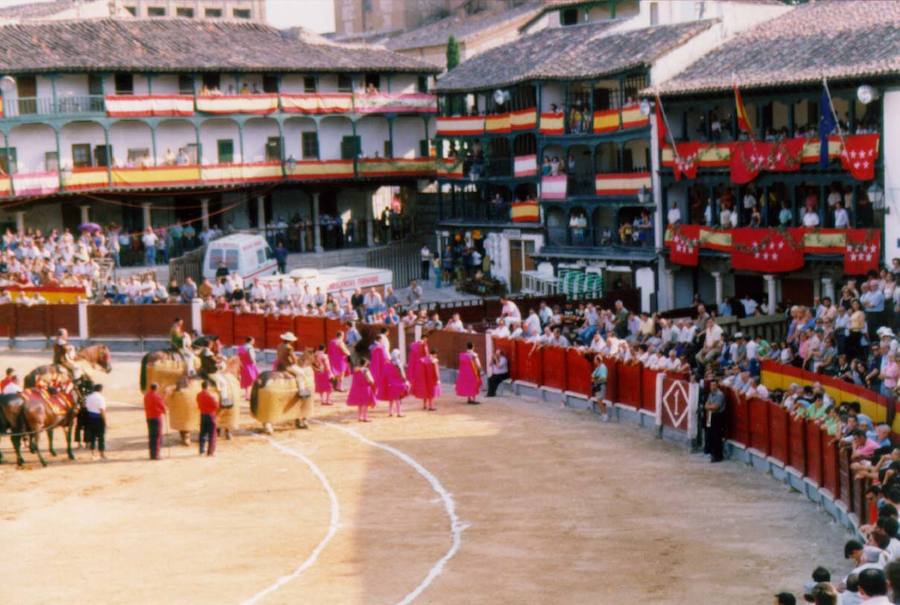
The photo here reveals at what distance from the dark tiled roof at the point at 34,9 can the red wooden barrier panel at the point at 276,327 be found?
3290 centimetres

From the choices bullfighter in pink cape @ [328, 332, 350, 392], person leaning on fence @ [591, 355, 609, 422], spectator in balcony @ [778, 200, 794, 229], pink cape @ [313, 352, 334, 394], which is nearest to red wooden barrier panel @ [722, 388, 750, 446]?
person leaning on fence @ [591, 355, 609, 422]

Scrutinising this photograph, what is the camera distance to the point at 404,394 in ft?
111

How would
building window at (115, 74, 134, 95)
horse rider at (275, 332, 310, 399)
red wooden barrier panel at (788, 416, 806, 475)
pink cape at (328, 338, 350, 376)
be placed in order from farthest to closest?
building window at (115, 74, 134, 95), pink cape at (328, 338, 350, 376), horse rider at (275, 332, 310, 399), red wooden barrier panel at (788, 416, 806, 475)

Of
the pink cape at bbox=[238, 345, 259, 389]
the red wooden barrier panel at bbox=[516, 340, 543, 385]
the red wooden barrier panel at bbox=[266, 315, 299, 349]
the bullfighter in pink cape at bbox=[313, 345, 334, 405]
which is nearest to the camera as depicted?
the bullfighter in pink cape at bbox=[313, 345, 334, 405]

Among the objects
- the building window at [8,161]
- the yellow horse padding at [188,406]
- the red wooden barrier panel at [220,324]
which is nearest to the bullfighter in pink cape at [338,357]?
the yellow horse padding at [188,406]

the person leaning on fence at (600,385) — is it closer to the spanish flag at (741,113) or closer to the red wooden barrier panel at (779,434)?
the red wooden barrier panel at (779,434)

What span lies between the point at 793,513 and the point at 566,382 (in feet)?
39.4

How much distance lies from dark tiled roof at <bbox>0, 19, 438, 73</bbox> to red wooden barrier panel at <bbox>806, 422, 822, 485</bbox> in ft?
139

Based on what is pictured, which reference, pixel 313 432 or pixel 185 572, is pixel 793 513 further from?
pixel 313 432

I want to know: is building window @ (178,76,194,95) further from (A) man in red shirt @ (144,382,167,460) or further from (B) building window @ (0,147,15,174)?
(A) man in red shirt @ (144,382,167,460)

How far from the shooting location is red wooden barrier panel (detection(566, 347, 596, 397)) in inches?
1342

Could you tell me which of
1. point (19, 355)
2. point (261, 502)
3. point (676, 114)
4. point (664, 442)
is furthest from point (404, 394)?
point (676, 114)

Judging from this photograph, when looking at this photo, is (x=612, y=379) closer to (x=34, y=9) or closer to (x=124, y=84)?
(x=124, y=84)

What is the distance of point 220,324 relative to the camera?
45.8 metres
